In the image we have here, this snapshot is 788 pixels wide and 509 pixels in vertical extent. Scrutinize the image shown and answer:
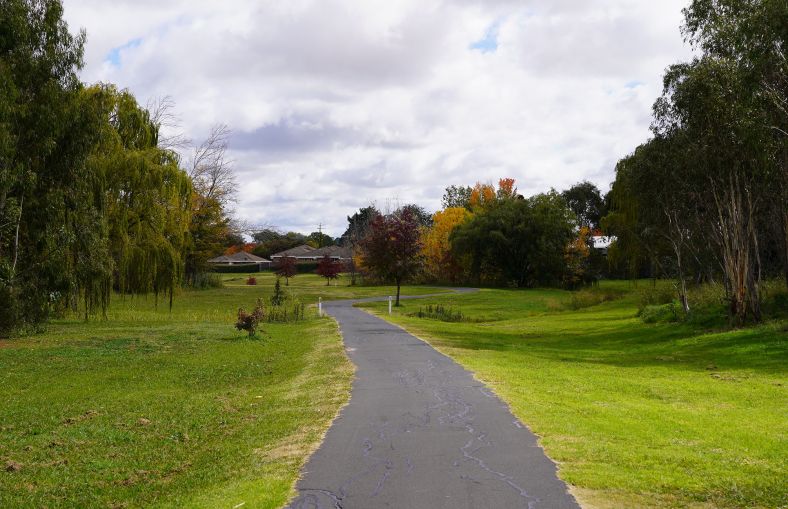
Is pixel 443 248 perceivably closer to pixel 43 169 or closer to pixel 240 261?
pixel 240 261

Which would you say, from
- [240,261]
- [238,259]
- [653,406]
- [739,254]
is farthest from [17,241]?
[238,259]

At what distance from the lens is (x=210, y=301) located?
5466 cm

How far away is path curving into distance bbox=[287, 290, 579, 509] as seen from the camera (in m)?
6.70

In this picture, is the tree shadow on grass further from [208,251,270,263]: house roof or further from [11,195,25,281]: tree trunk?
[208,251,270,263]: house roof

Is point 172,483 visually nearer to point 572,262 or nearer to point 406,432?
point 406,432

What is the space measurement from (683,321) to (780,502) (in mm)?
26988

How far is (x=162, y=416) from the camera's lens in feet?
42.7

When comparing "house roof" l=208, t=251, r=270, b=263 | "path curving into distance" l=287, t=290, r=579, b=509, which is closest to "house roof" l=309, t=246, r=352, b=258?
"house roof" l=208, t=251, r=270, b=263

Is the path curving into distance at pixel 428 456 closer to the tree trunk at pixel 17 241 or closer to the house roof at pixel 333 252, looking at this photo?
the tree trunk at pixel 17 241

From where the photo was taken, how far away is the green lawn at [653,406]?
718cm

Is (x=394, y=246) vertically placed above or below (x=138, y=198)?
below

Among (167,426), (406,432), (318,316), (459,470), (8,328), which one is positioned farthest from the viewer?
(318,316)

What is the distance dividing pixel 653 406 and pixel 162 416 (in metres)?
8.50

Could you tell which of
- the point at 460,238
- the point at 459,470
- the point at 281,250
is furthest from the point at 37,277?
the point at 281,250
